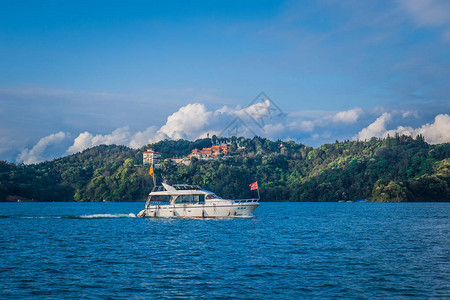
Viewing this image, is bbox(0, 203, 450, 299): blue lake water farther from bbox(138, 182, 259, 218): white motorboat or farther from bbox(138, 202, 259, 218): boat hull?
bbox(138, 182, 259, 218): white motorboat

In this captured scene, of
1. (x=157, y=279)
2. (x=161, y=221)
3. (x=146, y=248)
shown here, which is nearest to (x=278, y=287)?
(x=157, y=279)

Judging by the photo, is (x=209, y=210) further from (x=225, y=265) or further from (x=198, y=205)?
(x=225, y=265)

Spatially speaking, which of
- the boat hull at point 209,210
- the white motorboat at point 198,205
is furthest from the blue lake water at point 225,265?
the white motorboat at point 198,205

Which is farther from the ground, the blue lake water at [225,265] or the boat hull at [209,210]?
the boat hull at [209,210]

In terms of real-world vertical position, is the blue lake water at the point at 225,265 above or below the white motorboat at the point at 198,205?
below

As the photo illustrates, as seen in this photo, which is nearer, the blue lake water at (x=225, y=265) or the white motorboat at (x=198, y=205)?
the blue lake water at (x=225, y=265)

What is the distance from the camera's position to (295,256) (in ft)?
123

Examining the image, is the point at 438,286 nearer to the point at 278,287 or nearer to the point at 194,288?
the point at 278,287

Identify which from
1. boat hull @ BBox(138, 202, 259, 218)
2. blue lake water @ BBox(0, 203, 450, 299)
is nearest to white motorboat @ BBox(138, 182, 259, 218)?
boat hull @ BBox(138, 202, 259, 218)

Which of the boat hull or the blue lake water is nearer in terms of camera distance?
the blue lake water

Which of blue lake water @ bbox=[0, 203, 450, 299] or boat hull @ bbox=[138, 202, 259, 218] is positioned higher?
boat hull @ bbox=[138, 202, 259, 218]

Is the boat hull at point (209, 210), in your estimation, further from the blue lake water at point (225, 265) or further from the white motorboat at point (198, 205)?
the blue lake water at point (225, 265)

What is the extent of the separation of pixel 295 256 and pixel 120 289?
57.2 ft

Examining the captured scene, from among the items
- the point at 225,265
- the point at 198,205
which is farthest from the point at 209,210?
the point at 225,265
